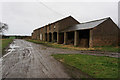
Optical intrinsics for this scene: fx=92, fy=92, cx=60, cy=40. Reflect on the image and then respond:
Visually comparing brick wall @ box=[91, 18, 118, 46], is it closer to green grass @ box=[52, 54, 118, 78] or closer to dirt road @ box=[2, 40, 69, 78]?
green grass @ box=[52, 54, 118, 78]

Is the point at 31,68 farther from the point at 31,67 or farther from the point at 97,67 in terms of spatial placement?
the point at 97,67

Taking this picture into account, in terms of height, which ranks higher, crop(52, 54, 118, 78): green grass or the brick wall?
the brick wall

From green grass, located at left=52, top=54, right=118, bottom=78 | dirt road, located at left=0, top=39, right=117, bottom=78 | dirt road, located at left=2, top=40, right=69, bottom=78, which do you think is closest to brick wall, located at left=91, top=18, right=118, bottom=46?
green grass, located at left=52, top=54, right=118, bottom=78

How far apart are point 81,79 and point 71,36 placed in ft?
77.3

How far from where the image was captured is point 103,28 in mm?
18281

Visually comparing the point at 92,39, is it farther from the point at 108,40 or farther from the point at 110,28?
the point at 110,28

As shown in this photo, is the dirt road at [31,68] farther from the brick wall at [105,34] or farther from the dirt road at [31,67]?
the brick wall at [105,34]

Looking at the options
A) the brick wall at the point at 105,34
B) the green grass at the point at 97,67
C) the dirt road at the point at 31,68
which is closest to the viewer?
the dirt road at the point at 31,68

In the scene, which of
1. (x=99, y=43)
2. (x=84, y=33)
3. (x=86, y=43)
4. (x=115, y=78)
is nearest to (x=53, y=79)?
(x=115, y=78)

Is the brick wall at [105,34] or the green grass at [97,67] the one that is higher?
the brick wall at [105,34]

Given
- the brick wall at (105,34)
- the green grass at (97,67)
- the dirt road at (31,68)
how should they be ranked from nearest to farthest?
the dirt road at (31,68) < the green grass at (97,67) < the brick wall at (105,34)

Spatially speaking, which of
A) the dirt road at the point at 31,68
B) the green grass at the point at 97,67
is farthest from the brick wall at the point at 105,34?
the dirt road at the point at 31,68

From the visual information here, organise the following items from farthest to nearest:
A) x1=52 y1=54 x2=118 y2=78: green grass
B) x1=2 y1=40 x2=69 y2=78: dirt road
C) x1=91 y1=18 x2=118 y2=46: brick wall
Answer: x1=91 y1=18 x2=118 y2=46: brick wall, x1=52 y1=54 x2=118 y2=78: green grass, x1=2 y1=40 x2=69 y2=78: dirt road

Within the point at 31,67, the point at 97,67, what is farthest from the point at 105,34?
the point at 31,67
